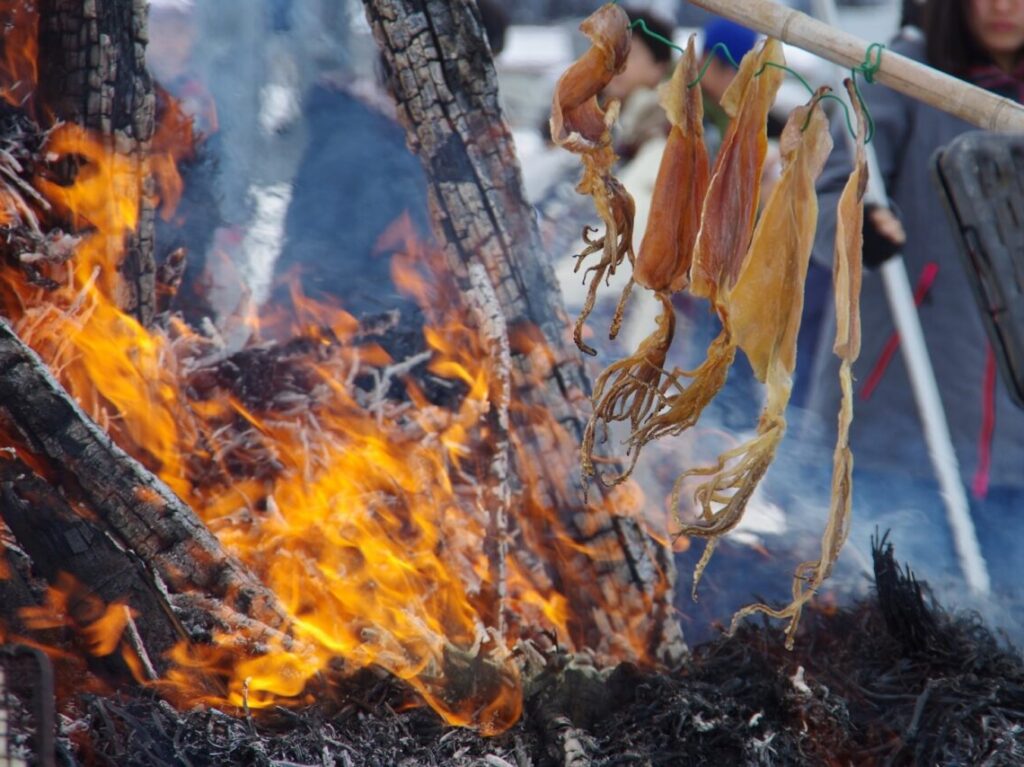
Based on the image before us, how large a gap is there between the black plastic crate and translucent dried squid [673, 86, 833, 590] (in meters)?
0.28

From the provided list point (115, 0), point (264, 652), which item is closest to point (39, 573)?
point (264, 652)

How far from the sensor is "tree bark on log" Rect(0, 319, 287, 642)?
10.2ft

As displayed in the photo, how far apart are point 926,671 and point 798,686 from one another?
0.41 meters

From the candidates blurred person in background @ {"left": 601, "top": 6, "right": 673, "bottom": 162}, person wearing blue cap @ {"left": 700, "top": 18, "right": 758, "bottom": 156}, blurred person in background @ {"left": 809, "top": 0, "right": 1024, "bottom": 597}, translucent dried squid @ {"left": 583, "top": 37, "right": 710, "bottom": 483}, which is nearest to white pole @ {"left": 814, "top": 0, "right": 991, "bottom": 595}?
blurred person in background @ {"left": 809, "top": 0, "right": 1024, "bottom": 597}

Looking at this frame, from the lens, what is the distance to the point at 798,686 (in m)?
3.32

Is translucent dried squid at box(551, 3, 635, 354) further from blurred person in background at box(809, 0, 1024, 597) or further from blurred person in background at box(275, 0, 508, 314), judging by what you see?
blurred person in background at box(809, 0, 1024, 597)

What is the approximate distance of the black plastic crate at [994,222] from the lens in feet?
7.39

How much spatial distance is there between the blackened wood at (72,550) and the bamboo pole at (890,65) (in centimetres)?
215

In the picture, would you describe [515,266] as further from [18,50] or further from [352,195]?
[18,50]

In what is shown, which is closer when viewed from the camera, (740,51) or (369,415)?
(369,415)

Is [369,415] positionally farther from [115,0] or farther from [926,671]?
[926,671]

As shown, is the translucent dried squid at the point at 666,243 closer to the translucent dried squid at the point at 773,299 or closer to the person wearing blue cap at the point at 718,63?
the translucent dried squid at the point at 773,299

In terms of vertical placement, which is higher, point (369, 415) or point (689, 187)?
point (689, 187)

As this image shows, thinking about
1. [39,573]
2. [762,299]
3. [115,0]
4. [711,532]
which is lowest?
[39,573]
